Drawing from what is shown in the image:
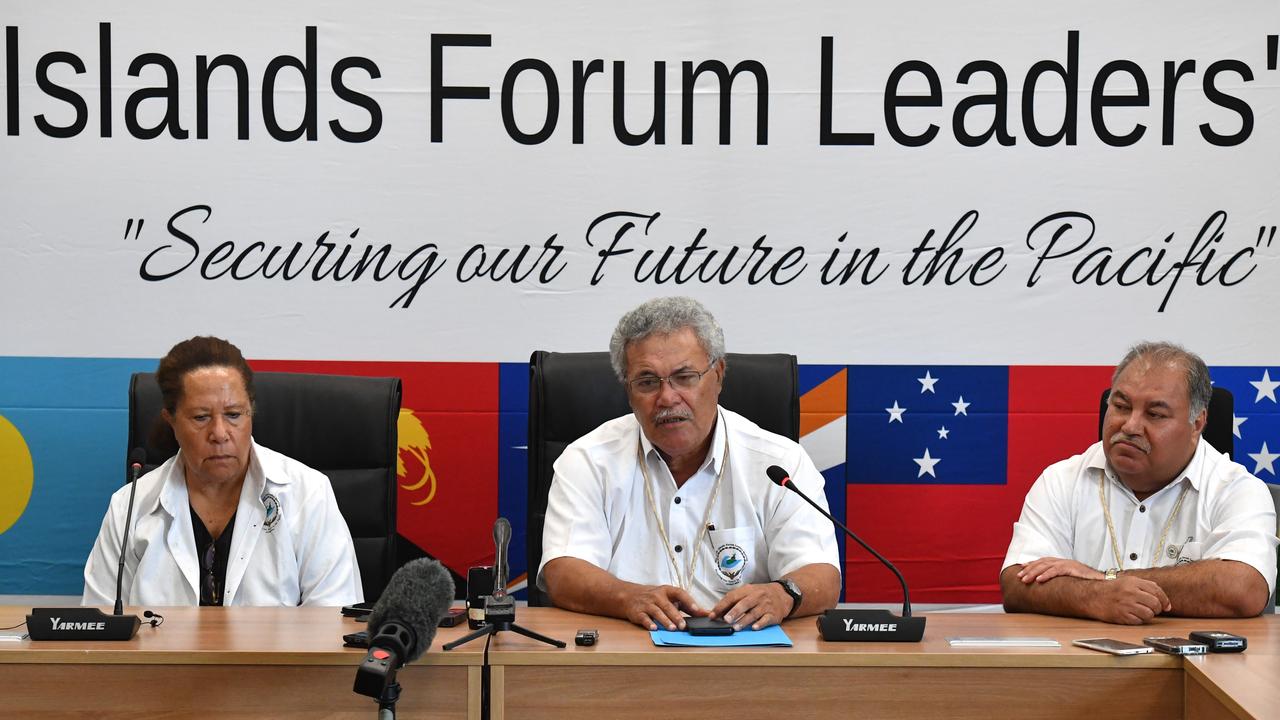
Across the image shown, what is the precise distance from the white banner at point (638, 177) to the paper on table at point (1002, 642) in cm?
145

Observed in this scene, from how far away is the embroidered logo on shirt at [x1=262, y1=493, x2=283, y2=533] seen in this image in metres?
2.52

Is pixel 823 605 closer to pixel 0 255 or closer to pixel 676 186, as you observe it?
pixel 676 186

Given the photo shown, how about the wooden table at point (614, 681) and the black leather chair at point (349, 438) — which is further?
the black leather chair at point (349, 438)

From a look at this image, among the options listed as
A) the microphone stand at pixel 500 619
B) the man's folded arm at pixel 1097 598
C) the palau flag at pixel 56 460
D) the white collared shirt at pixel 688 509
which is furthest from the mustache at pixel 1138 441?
the palau flag at pixel 56 460

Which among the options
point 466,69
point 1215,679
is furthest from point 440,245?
point 1215,679

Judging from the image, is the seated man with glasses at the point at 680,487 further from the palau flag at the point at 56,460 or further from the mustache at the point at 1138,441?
the palau flag at the point at 56,460

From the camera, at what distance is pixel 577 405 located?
9.11 feet

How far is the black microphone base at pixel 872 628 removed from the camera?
192cm

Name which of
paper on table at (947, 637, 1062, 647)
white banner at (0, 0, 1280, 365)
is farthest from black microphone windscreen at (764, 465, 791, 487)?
white banner at (0, 0, 1280, 365)

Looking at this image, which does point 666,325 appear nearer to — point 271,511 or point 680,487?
point 680,487

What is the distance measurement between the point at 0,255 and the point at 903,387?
2569 mm

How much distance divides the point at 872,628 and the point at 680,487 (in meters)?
0.75

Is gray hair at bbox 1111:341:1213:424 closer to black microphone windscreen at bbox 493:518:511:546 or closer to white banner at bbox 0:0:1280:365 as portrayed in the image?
white banner at bbox 0:0:1280:365

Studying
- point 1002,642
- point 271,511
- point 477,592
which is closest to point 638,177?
point 271,511
